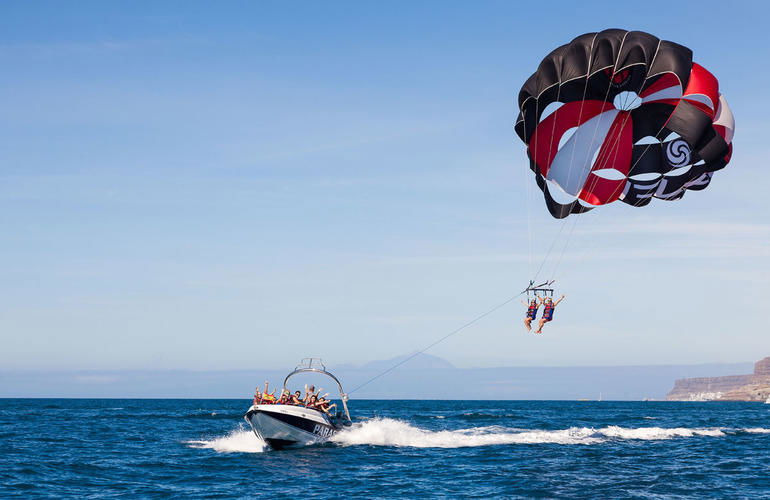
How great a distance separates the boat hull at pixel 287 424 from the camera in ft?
94.3

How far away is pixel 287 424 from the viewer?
2892 centimetres

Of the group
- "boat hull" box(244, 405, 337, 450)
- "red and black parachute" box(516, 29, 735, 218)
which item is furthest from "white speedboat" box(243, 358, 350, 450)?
"red and black parachute" box(516, 29, 735, 218)

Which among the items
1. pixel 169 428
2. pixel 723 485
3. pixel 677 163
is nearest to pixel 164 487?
pixel 723 485

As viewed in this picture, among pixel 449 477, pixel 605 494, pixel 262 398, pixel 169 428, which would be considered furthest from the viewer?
pixel 169 428

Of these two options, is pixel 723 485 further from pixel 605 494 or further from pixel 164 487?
pixel 164 487

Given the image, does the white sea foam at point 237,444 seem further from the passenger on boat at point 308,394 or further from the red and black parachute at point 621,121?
the red and black parachute at point 621,121

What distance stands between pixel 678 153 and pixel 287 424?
53.8 ft

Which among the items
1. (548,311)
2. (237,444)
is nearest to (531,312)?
(548,311)

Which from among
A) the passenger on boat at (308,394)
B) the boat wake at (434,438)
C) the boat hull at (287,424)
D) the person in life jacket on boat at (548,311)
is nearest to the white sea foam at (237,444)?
the boat wake at (434,438)

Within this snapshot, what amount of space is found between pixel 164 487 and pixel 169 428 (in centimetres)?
2899

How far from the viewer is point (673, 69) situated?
72.5 feet

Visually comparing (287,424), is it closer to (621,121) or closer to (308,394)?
(308,394)

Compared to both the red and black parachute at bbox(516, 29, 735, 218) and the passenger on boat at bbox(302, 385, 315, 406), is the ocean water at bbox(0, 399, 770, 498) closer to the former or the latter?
the passenger on boat at bbox(302, 385, 315, 406)

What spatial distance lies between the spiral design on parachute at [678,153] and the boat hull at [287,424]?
15.5 metres
